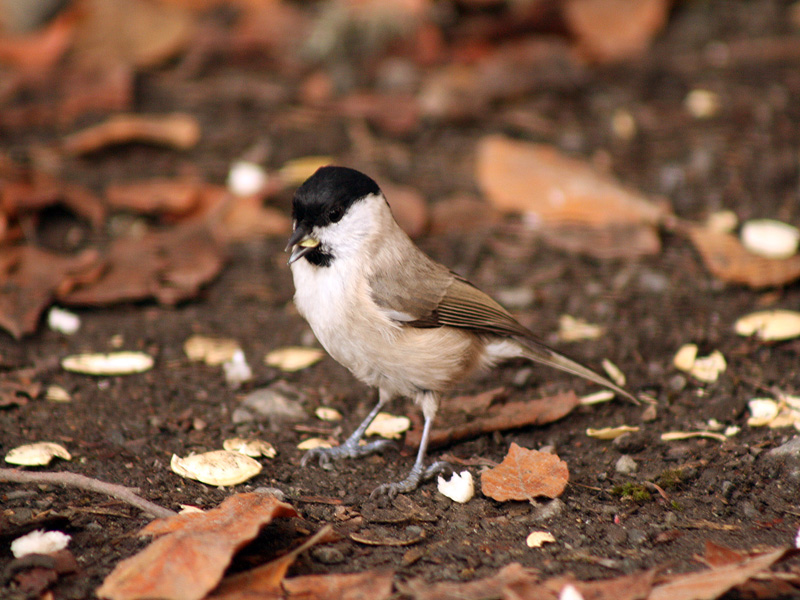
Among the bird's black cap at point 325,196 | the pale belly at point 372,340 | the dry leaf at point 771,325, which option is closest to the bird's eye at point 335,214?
the bird's black cap at point 325,196

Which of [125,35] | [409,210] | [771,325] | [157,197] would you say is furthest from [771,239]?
[125,35]

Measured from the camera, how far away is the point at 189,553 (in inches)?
72.8

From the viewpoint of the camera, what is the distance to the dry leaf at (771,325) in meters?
3.14

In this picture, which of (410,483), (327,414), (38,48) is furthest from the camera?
(38,48)

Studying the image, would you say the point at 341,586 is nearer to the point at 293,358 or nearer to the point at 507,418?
the point at 507,418

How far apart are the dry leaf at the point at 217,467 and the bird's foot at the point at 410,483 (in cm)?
39

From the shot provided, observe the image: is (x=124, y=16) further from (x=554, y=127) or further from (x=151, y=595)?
(x=151, y=595)

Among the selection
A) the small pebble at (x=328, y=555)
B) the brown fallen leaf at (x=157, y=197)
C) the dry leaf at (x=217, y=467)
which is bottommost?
the small pebble at (x=328, y=555)

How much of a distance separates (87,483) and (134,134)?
2.63m

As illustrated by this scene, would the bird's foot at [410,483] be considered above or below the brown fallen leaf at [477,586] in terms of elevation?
below

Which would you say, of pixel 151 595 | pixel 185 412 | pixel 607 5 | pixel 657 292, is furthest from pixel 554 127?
pixel 151 595

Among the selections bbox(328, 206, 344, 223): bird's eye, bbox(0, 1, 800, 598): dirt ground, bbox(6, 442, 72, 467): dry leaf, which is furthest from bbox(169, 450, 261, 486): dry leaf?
bbox(328, 206, 344, 223): bird's eye

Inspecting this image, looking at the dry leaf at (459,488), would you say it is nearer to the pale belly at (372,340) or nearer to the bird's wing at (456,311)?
the pale belly at (372,340)

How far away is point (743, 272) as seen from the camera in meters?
3.48
